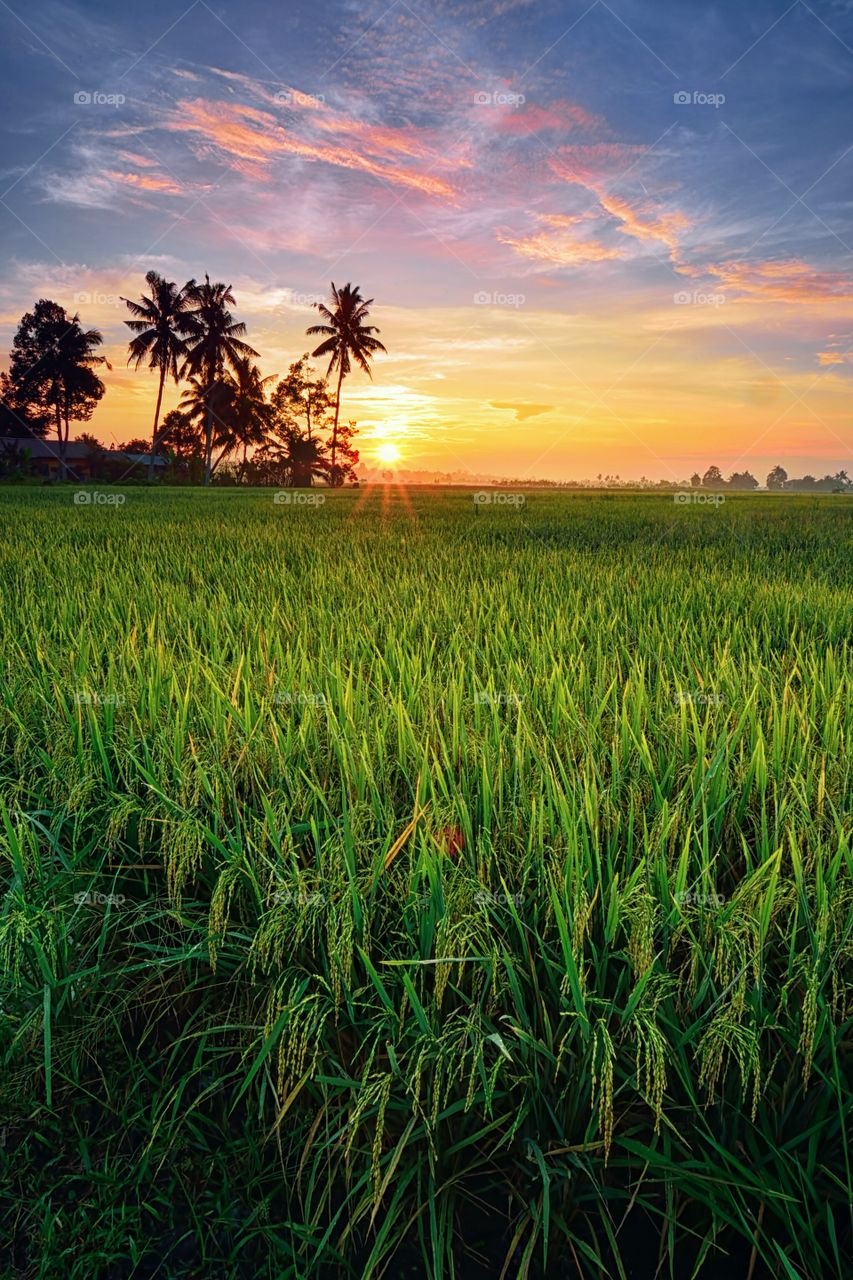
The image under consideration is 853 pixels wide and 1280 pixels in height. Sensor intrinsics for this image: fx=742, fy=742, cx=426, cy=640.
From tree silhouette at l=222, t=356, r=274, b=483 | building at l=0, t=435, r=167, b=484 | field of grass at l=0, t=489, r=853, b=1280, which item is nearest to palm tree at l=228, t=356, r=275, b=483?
tree silhouette at l=222, t=356, r=274, b=483

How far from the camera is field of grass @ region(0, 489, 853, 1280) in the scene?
1185 mm

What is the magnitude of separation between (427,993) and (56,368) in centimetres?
4902

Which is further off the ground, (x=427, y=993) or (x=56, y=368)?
(x=56, y=368)

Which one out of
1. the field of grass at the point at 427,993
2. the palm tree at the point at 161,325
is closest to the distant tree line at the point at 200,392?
the palm tree at the point at 161,325

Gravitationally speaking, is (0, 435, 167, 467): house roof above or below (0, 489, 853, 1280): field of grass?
above

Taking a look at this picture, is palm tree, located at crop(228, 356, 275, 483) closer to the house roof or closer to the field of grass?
the house roof

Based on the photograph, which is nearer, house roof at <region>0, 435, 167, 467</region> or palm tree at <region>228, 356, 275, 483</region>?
palm tree at <region>228, 356, 275, 483</region>

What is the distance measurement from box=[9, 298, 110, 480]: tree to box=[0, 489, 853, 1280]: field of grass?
Result: 150 feet

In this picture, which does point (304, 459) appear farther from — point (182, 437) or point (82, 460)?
point (82, 460)

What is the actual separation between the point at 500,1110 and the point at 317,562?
17.9ft

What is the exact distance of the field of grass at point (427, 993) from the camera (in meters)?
1.18

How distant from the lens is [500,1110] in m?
1.30

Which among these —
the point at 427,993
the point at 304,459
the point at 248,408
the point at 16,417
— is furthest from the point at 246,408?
the point at 427,993

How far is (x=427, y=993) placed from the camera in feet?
4.49
